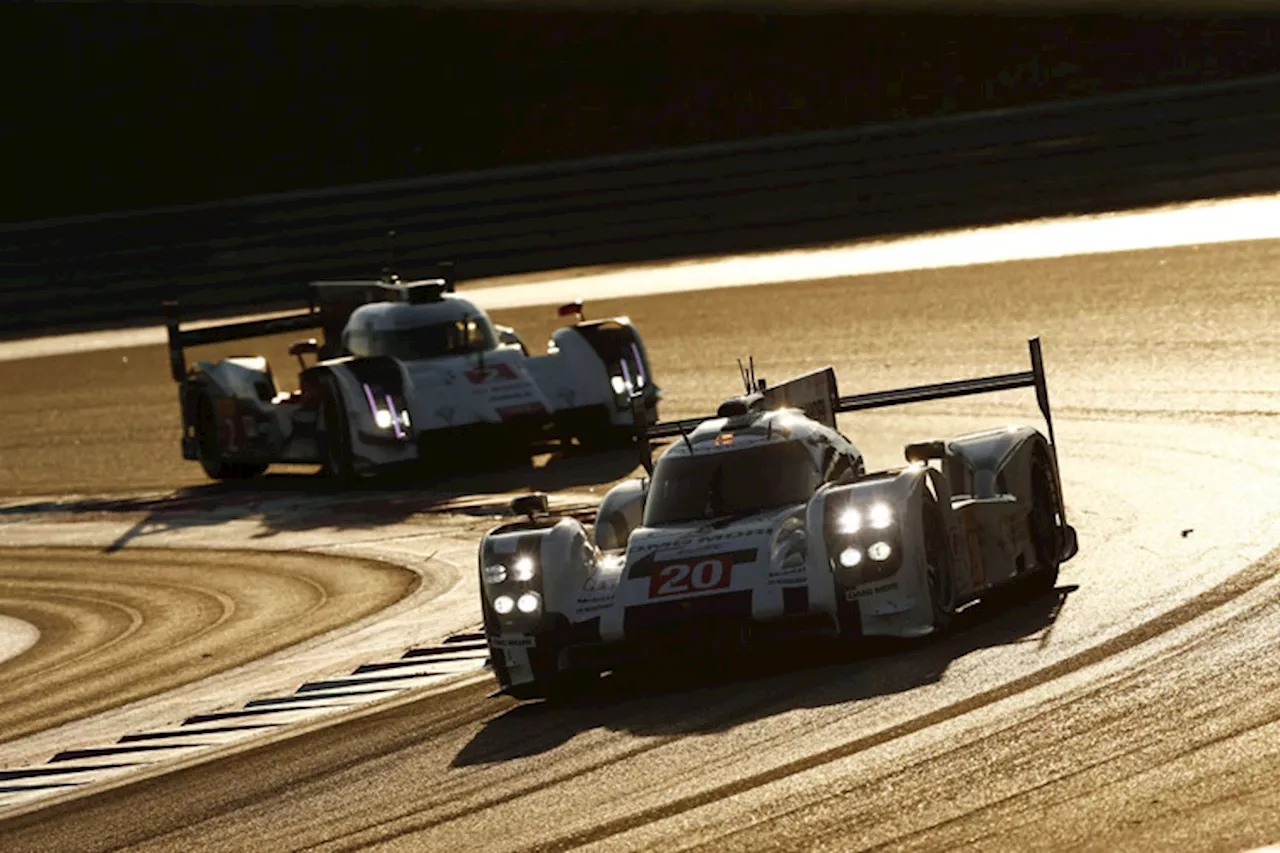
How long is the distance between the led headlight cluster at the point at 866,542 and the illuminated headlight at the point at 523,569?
66.4 inches

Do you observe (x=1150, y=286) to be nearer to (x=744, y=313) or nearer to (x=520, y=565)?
(x=744, y=313)

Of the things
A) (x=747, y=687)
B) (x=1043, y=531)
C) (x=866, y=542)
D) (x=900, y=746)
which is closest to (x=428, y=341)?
(x=1043, y=531)

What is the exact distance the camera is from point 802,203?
47.2 meters

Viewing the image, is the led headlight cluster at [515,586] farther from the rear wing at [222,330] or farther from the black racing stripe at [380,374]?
the rear wing at [222,330]

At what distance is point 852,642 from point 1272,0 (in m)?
44.9

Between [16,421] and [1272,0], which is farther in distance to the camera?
[1272,0]

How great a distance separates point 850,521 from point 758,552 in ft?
1.69

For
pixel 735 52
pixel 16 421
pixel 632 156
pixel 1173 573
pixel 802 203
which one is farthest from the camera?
pixel 735 52

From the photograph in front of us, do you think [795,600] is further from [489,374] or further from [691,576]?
[489,374]

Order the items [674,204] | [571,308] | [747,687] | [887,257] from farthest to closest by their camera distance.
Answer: [674,204] < [887,257] < [571,308] < [747,687]

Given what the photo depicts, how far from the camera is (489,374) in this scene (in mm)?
26406

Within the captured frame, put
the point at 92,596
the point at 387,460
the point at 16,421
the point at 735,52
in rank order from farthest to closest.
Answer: the point at 735,52, the point at 16,421, the point at 387,460, the point at 92,596

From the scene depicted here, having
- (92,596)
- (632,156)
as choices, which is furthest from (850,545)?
(632,156)

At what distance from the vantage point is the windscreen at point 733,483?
1386 cm
